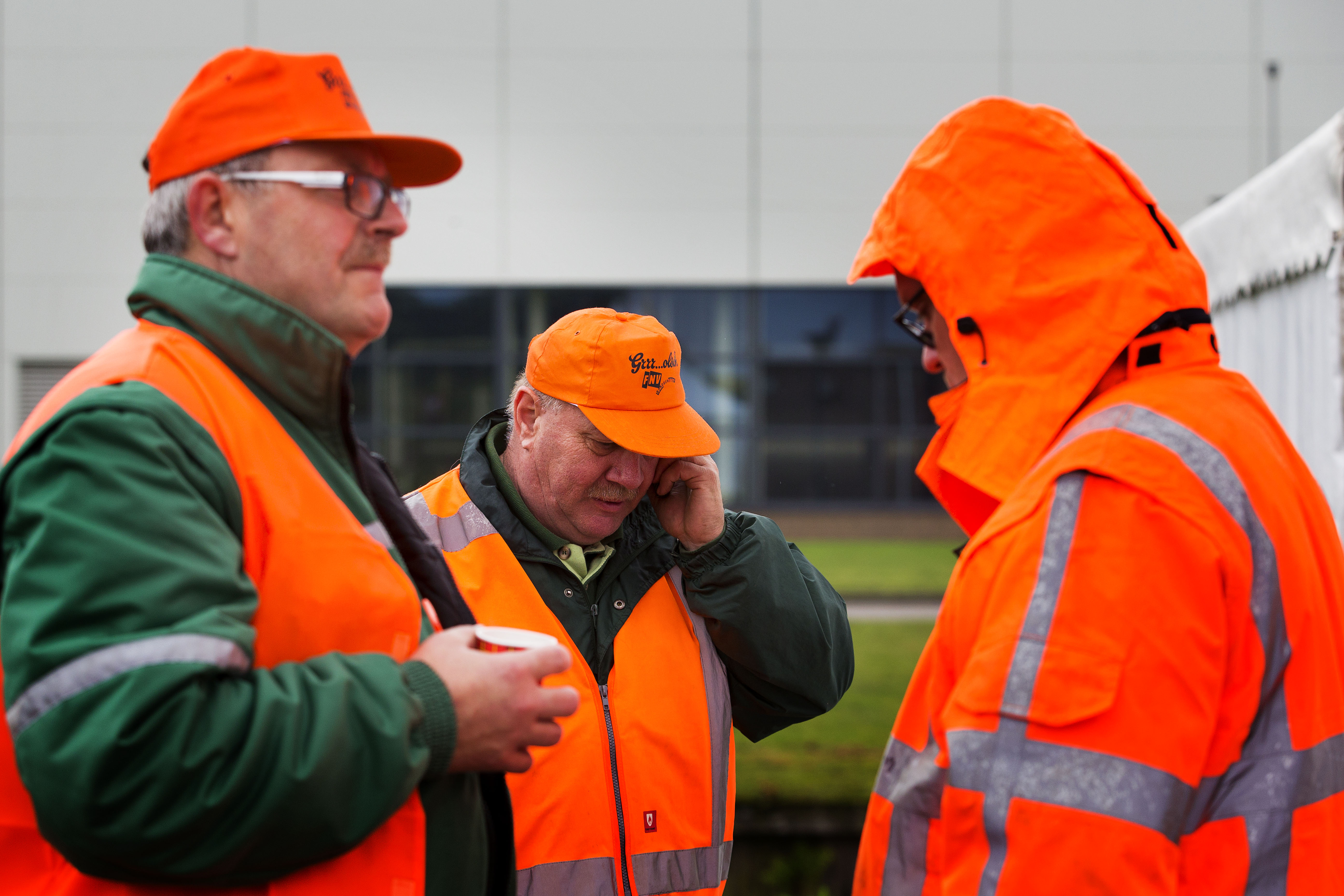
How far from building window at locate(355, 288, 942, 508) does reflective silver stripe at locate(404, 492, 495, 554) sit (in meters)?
12.1

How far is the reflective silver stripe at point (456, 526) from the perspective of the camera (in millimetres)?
2139

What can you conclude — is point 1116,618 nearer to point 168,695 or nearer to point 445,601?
point 445,601

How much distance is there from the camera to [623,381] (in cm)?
218

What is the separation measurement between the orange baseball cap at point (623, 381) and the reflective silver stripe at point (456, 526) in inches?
12.2

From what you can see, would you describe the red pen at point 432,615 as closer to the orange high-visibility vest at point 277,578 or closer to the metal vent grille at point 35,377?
the orange high-visibility vest at point 277,578

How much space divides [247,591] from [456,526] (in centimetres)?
105

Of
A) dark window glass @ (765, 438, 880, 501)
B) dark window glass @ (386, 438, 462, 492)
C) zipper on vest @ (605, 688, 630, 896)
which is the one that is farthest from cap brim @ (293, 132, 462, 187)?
dark window glass @ (765, 438, 880, 501)

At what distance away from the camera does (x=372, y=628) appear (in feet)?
4.05

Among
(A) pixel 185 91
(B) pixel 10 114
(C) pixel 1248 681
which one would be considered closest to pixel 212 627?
(A) pixel 185 91

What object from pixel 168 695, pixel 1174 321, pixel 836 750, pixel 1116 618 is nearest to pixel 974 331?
pixel 1174 321

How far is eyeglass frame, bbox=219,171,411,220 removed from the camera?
52.6 inches

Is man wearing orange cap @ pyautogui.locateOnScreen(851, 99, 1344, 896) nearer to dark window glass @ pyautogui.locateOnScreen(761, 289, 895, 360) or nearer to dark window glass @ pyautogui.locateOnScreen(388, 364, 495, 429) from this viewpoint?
dark window glass @ pyautogui.locateOnScreen(761, 289, 895, 360)

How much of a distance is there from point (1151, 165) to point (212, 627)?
1404cm

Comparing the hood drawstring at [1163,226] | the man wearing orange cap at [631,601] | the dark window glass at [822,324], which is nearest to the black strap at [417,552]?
the man wearing orange cap at [631,601]
